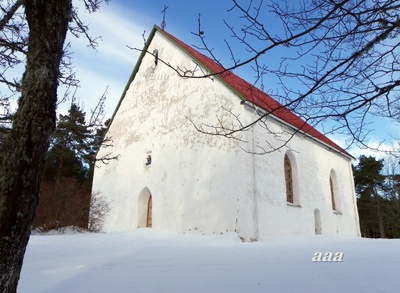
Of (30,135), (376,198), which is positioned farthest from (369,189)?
(30,135)

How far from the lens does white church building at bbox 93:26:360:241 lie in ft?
36.7

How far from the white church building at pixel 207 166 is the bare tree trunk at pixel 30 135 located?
232 inches

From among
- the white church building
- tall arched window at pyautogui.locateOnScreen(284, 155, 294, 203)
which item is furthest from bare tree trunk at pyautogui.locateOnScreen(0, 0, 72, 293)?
tall arched window at pyautogui.locateOnScreen(284, 155, 294, 203)

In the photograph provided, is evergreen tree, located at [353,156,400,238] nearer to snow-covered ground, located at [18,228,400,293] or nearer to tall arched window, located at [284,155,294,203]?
tall arched window, located at [284,155,294,203]

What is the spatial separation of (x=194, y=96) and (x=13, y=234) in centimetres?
1105

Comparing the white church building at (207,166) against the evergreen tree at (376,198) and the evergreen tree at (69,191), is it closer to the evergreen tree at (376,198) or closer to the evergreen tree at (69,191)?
the evergreen tree at (69,191)

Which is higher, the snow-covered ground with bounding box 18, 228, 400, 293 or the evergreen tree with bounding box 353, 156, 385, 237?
the evergreen tree with bounding box 353, 156, 385, 237

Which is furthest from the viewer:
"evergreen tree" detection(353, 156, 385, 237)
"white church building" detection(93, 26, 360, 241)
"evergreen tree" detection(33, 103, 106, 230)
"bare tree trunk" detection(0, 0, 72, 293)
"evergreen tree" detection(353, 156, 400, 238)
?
"evergreen tree" detection(353, 156, 385, 237)

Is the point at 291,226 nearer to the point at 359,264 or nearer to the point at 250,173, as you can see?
the point at 250,173

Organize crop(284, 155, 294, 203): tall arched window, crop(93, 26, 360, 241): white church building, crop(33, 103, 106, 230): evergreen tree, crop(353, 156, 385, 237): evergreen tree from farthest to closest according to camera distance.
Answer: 1. crop(353, 156, 385, 237): evergreen tree
2. crop(284, 155, 294, 203): tall arched window
3. crop(93, 26, 360, 241): white church building
4. crop(33, 103, 106, 230): evergreen tree

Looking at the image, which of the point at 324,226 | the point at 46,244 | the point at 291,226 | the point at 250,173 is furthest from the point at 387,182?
the point at 46,244

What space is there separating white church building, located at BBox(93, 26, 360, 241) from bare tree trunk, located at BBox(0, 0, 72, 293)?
588cm

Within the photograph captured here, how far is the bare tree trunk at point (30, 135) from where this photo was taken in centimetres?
273

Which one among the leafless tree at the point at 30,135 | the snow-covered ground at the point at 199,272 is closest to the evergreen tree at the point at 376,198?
the snow-covered ground at the point at 199,272
